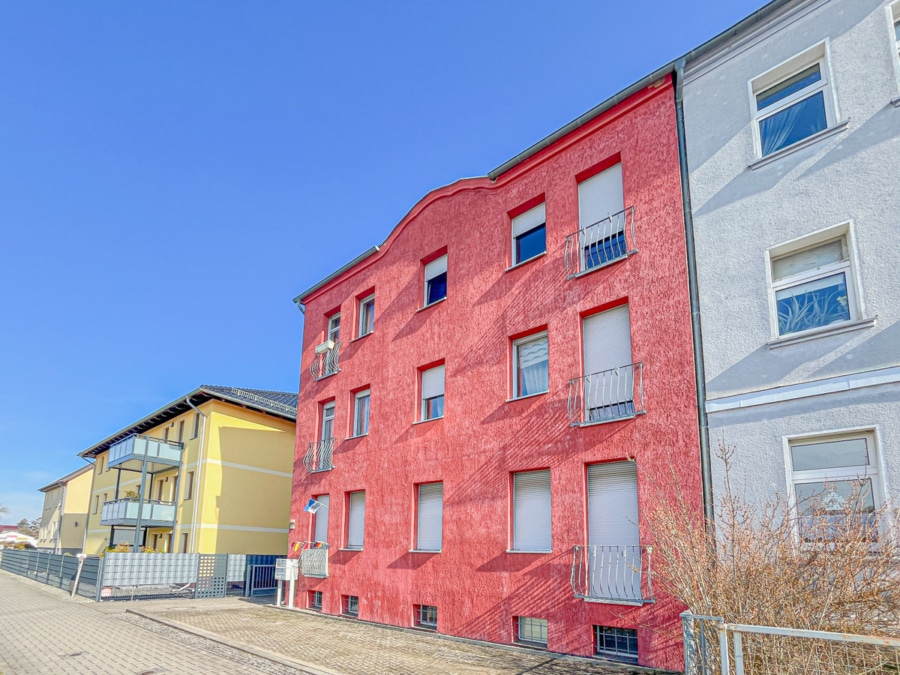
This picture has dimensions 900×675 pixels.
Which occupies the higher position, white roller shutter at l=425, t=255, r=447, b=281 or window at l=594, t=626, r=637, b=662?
white roller shutter at l=425, t=255, r=447, b=281

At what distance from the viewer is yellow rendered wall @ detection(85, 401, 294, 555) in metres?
25.8

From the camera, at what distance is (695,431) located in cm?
952

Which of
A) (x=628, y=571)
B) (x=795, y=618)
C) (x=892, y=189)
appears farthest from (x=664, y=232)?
(x=795, y=618)

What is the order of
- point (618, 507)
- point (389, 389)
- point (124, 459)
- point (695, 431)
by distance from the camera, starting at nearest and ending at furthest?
1. point (695, 431)
2. point (618, 507)
3. point (389, 389)
4. point (124, 459)

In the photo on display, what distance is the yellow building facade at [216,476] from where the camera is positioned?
1021 inches

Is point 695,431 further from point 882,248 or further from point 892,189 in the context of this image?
point 892,189

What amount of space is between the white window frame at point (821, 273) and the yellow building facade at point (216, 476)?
21570mm

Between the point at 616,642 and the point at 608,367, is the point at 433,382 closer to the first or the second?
the point at 608,367

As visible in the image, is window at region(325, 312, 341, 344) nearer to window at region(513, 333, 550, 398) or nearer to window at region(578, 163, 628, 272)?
window at region(513, 333, 550, 398)

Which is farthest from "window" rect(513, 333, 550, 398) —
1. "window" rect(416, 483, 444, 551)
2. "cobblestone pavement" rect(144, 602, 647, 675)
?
"cobblestone pavement" rect(144, 602, 647, 675)

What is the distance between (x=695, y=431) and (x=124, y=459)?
25691mm

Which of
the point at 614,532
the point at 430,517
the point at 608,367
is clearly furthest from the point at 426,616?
the point at 608,367

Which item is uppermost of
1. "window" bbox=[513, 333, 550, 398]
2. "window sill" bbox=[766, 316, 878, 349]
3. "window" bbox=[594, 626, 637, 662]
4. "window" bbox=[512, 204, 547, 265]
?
"window" bbox=[512, 204, 547, 265]

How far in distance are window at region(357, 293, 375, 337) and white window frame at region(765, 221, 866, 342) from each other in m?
10.7
